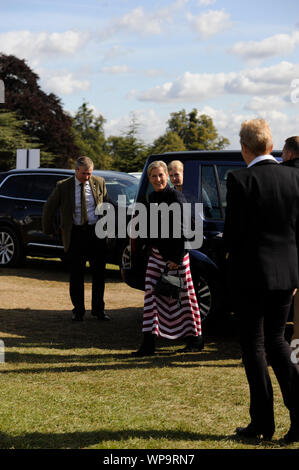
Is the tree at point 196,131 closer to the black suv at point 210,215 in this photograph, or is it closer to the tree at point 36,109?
the tree at point 36,109

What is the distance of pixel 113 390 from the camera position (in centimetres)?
560

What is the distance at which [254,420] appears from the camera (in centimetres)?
440

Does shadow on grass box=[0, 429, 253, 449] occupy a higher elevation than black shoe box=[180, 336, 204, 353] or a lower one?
higher

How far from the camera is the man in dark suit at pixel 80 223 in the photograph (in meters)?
8.53

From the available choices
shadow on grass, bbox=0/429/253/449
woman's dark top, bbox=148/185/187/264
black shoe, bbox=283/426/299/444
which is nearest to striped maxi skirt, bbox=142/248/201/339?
woman's dark top, bbox=148/185/187/264

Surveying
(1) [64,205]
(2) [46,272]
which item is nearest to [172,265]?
(1) [64,205]

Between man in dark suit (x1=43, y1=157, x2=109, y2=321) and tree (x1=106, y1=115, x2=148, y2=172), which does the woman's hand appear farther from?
tree (x1=106, y1=115, x2=148, y2=172)

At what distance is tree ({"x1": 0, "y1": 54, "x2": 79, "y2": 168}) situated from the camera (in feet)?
173

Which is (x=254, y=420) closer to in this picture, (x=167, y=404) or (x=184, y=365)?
(x=167, y=404)

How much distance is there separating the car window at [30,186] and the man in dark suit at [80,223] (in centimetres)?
434

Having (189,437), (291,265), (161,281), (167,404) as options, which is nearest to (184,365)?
(161,281)

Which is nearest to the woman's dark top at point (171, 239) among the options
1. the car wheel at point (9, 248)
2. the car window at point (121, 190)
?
the car window at point (121, 190)

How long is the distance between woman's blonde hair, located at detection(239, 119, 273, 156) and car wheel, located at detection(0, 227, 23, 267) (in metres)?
9.48

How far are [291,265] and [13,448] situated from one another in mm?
2030
